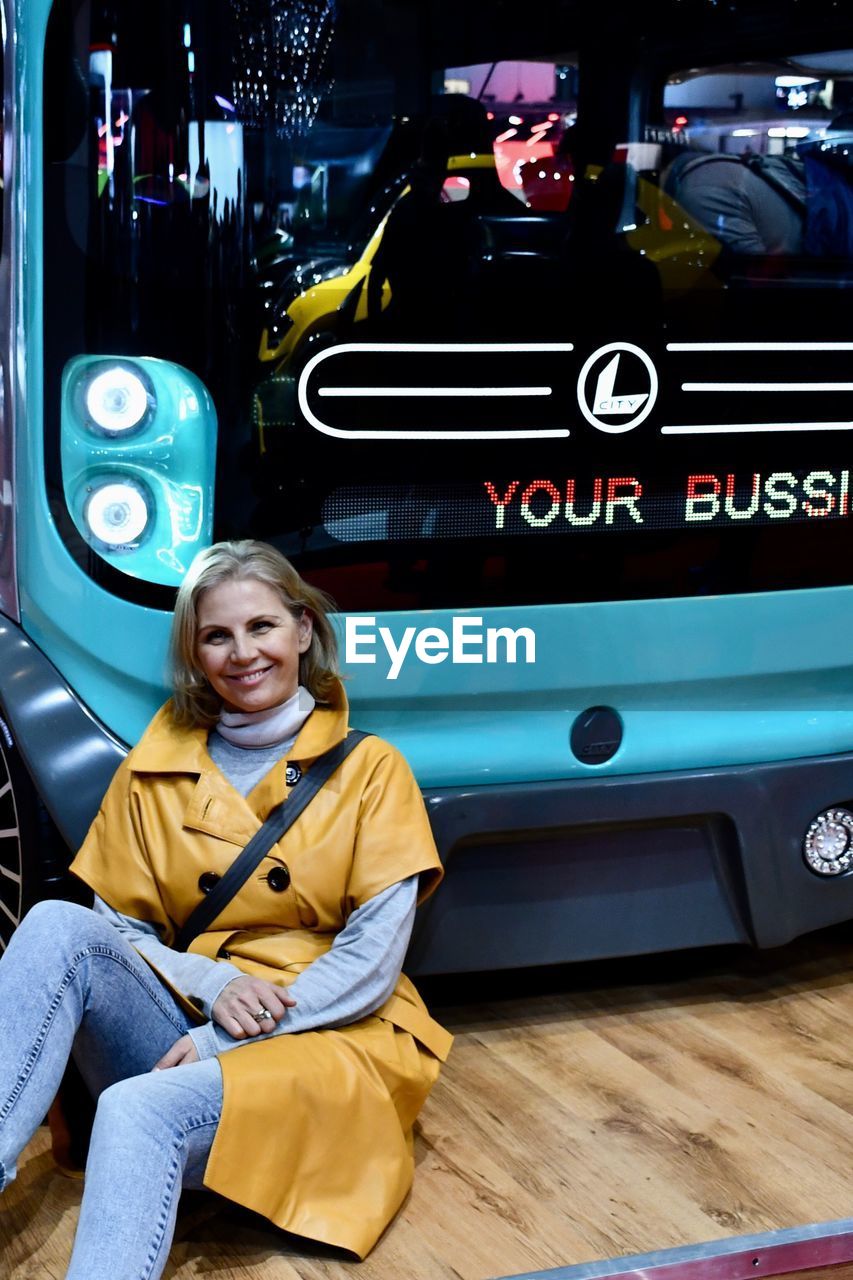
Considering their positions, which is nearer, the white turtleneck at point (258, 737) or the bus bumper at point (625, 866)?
the white turtleneck at point (258, 737)

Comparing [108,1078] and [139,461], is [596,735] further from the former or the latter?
[108,1078]

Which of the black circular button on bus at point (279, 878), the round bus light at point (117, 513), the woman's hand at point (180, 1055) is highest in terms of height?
the round bus light at point (117, 513)

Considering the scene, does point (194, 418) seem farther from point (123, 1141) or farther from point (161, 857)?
point (123, 1141)

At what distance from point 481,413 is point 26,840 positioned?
41.9 inches

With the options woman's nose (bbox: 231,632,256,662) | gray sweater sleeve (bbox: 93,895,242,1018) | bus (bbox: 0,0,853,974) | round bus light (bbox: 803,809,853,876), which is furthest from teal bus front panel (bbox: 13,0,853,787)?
gray sweater sleeve (bbox: 93,895,242,1018)

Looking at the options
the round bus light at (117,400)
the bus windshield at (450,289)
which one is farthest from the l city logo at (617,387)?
the round bus light at (117,400)

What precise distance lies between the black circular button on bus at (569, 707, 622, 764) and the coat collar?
527 mm

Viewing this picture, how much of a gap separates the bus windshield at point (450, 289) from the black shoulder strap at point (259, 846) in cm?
37

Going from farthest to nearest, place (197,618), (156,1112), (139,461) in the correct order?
(139,461)
(197,618)
(156,1112)

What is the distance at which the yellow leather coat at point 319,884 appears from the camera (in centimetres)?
248

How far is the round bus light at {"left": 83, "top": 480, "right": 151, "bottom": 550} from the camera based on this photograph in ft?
9.18

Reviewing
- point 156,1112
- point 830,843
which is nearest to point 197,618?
point 156,1112

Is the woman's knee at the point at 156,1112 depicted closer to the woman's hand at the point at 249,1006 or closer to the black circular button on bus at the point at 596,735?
the woman's hand at the point at 249,1006

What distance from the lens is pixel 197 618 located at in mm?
2674
